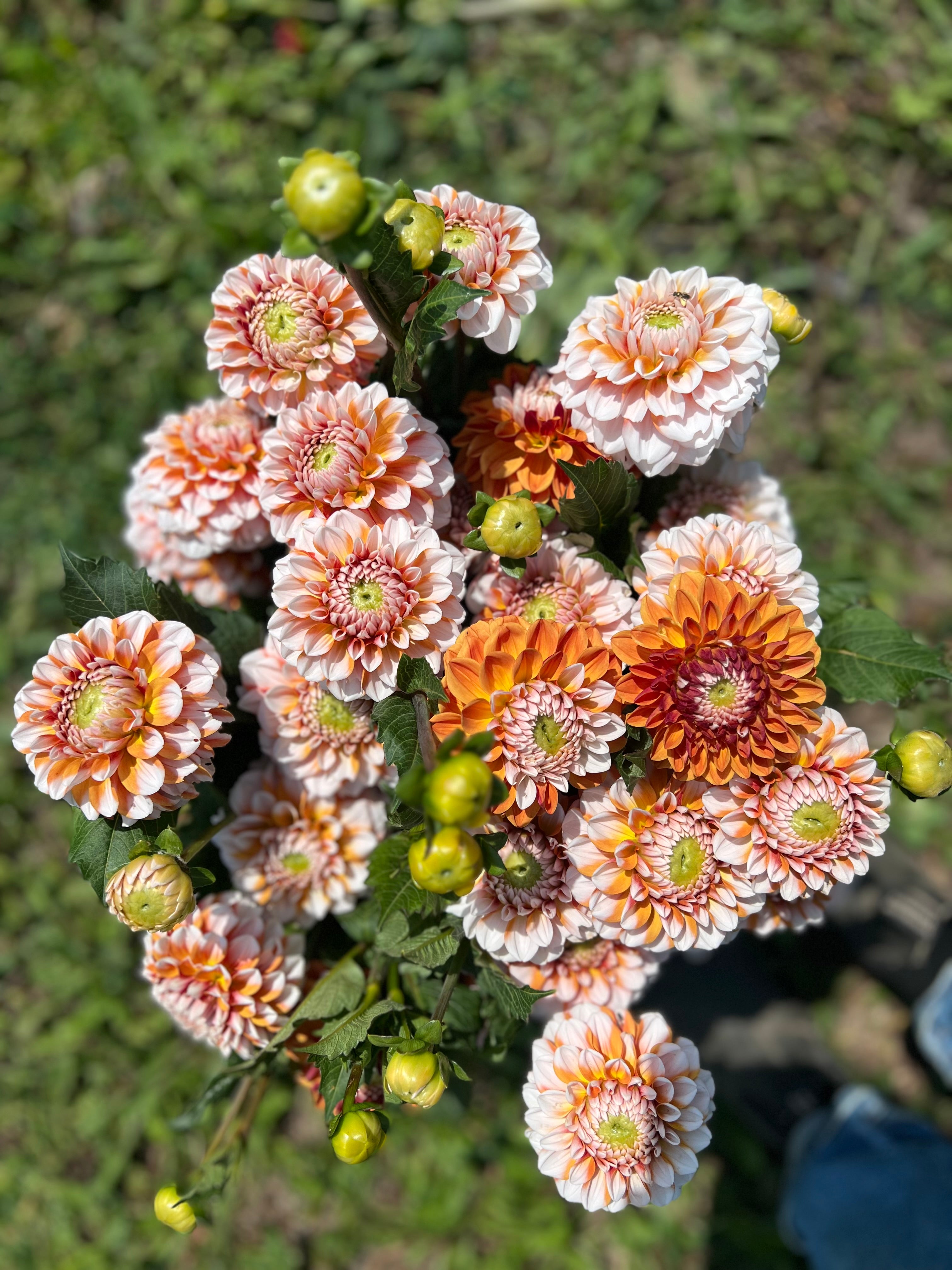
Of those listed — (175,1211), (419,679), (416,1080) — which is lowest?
(175,1211)

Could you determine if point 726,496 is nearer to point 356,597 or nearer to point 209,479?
point 356,597

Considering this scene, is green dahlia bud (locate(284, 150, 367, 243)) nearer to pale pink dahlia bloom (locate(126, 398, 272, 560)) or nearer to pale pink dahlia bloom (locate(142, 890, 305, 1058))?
pale pink dahlia bloom (locate(126, 398, 272, 560))

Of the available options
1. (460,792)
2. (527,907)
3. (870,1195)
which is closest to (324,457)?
(460,792)

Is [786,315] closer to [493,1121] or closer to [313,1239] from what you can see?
[493,1121]

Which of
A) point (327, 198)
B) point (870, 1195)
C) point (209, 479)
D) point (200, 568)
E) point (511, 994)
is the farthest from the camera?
point (870, 1195)

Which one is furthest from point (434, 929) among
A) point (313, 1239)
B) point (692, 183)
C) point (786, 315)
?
point (692, 183)

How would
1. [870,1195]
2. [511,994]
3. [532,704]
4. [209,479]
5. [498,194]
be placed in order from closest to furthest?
[532,704]
[511,994]
[209,479]
[870,1195]
[498,194]

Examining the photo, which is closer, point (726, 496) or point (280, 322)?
point (280, 322)
